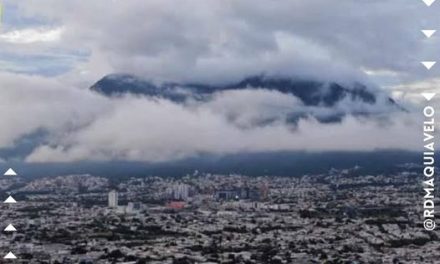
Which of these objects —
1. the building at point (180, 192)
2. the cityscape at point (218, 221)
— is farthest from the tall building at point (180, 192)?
the cityscape at point (218, 221)

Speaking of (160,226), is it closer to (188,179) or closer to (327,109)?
(188,179)

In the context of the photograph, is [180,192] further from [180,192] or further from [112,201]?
[112,201]

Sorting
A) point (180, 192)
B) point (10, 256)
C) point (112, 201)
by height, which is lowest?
point (10, 256)

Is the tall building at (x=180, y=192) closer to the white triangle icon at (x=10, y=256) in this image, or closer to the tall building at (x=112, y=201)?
the tall building at (x=112, y=201)

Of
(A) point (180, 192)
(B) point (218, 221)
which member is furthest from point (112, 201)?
(B) point (218, 221)

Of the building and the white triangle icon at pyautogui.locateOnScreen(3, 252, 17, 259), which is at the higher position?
the building

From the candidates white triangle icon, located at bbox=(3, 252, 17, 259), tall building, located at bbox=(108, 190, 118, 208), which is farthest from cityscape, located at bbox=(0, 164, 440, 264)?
white triangle icon, located at bbox=(3, 252, 17, 259)

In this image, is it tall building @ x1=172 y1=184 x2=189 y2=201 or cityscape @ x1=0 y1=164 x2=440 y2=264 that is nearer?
cityscape @ x1=0 y1=164 x2=440 y2=264

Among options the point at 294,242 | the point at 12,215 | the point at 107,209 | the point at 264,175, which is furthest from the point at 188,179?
the point at 294,242

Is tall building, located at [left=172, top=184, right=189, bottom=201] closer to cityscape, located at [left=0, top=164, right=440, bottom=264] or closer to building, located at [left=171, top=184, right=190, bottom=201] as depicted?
building, located at [left=171, top=184, right=190, bottom=201]
